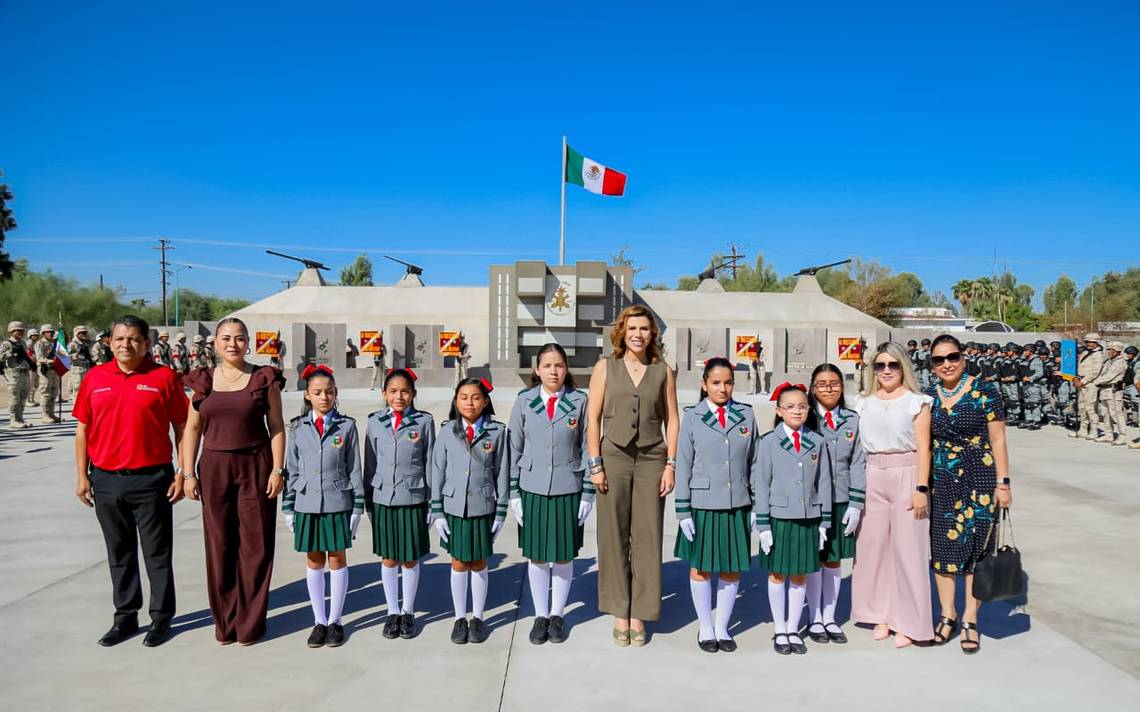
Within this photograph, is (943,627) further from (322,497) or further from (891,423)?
(322,497)

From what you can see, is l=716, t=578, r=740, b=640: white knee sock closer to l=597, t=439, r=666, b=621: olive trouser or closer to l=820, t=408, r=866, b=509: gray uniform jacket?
l=597, t=439, r=666, b=621: olive trouser

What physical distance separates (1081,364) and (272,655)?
11986 millimetres

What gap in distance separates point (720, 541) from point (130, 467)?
301cm

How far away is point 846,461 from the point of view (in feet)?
11.9

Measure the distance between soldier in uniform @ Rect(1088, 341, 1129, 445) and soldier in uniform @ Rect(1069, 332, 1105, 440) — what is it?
6 cm

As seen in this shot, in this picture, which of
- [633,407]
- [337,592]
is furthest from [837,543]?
[337,592]

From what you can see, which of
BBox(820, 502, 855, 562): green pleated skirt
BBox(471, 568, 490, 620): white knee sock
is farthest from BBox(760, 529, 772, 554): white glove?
BBox(471, 568, 490, 620): white knee sock

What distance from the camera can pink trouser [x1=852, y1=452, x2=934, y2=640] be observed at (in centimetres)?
351

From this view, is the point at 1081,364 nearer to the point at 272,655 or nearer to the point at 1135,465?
the point at 1135,465

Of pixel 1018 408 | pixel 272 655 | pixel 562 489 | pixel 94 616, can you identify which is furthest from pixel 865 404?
pixel 1018 408

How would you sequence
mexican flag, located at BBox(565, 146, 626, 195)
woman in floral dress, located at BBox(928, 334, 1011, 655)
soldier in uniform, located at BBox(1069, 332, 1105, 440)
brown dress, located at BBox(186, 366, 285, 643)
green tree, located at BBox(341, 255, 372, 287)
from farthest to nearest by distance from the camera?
green tree, located at BBox(341, 255, 372, 287) → mexican flag, located at BBox(565, 146, 626, 195) → soldier in uniform, located at BBox(1069, 332, 1105, 440) → woman in floral dress, located at BBox(928, 334, 1011, 655) → brown dress, located at BBox(186, 366, 285, 643)

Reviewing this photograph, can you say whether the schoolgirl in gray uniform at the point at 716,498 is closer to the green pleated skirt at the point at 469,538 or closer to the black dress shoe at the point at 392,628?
the green pleated skirt at the point at 469,538

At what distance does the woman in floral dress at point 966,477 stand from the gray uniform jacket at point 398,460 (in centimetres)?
269

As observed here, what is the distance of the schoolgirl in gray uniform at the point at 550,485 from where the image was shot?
3555 mm
